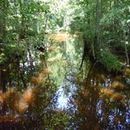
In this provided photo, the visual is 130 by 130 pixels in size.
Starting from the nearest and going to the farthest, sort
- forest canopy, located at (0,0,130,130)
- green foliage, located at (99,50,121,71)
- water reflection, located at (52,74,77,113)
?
forest canopy, located at (0,0,130,130) → water reflection, located at (52,74,77,113) → green foliage, located at (99,50,121,71)

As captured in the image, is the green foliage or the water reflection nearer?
the water reflection

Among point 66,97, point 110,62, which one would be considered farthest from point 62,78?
point 66,97

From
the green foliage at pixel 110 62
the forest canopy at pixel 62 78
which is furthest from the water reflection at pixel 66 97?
the green foliage at pixel 110 62

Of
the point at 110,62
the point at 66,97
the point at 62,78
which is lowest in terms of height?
the point at 62,78

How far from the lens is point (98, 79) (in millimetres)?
20312

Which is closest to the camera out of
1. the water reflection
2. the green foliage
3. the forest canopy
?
the forest canopy

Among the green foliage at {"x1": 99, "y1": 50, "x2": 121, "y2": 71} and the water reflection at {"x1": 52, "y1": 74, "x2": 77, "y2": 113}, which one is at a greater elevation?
the green foliage at {"x1": 99, "y1": 50, "x2": 121, "y2": 71}

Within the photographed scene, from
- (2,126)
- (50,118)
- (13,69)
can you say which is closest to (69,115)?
(50,118)

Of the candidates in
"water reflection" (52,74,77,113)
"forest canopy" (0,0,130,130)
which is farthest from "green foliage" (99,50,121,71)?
"water reflection" (52,74,77,113)

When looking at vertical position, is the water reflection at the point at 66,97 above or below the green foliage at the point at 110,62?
below

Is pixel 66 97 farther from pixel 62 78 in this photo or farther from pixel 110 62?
pixel 110 62

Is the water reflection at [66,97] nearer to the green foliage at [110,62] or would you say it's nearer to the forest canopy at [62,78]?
the forest canopy at [62,78]

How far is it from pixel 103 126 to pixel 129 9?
1153cm

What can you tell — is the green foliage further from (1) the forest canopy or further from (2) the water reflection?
(2) the water reflection
